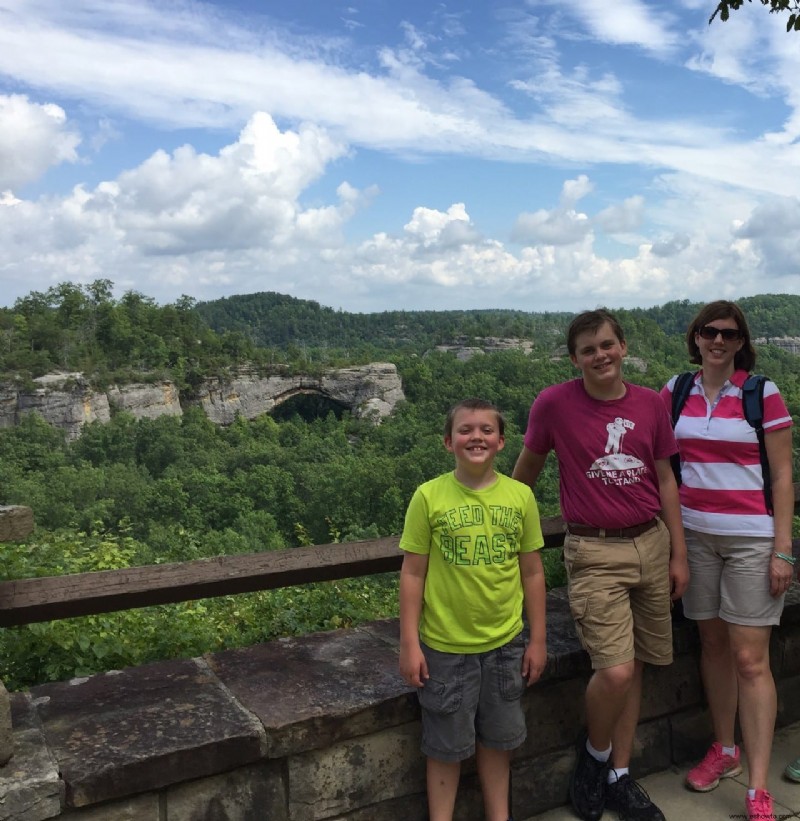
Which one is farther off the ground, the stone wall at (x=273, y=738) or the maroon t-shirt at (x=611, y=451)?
the maroon t-shirt at (x=611, y=451)

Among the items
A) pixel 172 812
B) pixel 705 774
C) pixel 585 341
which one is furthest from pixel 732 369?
pixel 172 812

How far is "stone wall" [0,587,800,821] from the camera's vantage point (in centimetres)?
181

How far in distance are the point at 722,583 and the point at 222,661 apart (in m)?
1.51

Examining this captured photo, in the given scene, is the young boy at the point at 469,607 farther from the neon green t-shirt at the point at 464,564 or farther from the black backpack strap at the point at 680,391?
the black backpack strap at the point at 680,391

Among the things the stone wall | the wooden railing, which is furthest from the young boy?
the wooden railing

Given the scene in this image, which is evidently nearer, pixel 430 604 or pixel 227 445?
pixel 430 604

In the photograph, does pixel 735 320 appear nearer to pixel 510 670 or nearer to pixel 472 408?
pixel 472 408

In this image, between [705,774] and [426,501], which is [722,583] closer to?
[705,774]

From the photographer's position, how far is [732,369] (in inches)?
98.7

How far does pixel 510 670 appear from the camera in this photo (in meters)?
2.11

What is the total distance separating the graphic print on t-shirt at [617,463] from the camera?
2.30 m

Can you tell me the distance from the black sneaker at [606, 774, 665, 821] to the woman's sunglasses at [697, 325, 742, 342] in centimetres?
133

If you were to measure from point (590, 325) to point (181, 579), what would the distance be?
1.37 m

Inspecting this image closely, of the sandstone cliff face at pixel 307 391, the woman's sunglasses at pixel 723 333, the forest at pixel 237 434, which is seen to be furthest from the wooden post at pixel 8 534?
the sandstone cliff face at pixel 307 391
